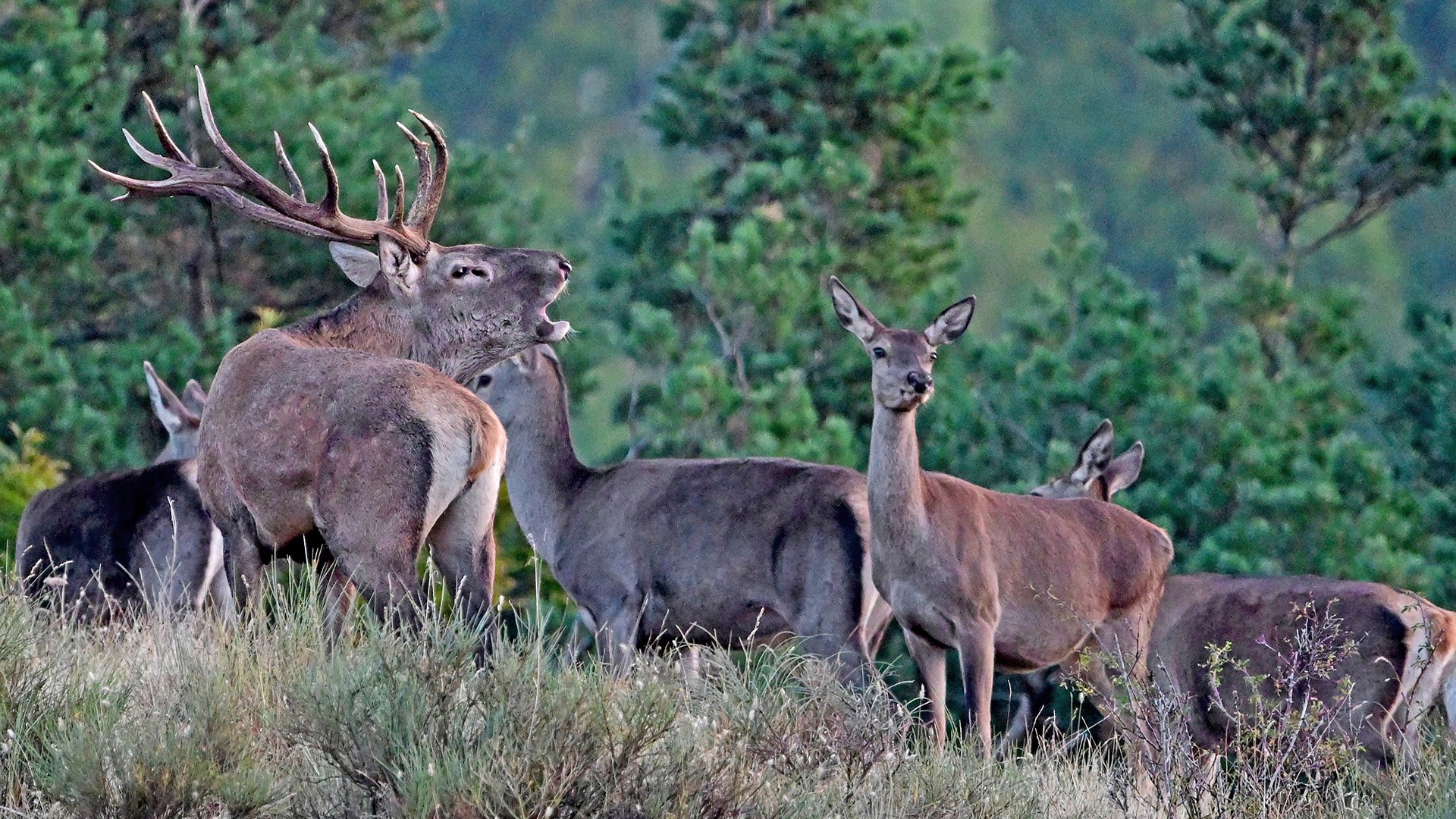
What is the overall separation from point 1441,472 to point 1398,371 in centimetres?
84

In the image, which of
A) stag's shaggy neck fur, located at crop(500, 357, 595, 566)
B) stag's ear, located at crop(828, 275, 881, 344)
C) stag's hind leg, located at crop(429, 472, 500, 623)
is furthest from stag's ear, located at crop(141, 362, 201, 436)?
stag's hind leg, located at crop(429, 472, 500, 623)

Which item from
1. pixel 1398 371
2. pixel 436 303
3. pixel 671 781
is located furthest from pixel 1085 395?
pixel 671 781

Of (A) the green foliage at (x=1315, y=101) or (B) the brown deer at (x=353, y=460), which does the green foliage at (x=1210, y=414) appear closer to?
(A) the green foliage at (x=1315, y=101)

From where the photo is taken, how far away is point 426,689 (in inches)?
245

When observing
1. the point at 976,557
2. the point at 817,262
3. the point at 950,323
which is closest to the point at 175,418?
the point at 950,323

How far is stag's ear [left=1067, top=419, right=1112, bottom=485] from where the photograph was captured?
12.5 m

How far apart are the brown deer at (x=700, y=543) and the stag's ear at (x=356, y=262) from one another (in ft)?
5.94

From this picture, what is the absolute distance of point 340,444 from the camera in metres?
7.27

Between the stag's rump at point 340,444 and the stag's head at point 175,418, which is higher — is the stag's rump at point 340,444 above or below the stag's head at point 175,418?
above

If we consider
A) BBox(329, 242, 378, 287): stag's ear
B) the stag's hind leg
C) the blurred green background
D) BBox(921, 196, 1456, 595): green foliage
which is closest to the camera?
the stag's hind leg

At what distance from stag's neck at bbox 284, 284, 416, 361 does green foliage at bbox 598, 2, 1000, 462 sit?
9158 mm

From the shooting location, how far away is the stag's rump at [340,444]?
7.24 metres

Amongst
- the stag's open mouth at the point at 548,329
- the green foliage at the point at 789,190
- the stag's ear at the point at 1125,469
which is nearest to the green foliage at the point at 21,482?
the green foliage at the point at 789,190

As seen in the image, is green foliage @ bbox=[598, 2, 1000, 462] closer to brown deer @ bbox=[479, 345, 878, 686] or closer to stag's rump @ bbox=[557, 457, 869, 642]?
brown deer @ bbox=[479, 345, 878, 686]
